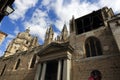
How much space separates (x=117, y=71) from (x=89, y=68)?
2.31 metres

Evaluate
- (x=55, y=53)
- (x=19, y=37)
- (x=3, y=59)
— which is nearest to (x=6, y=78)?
(x=3, y=59)

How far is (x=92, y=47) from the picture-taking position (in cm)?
1166

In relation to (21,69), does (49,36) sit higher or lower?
higher

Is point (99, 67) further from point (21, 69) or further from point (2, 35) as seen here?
point (2, 35)

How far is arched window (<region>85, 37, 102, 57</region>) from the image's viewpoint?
11041 mm

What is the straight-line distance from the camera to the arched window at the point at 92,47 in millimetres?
11041

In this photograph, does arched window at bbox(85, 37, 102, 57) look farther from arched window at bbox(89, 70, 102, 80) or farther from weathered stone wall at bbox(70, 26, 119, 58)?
arched window at bbox(89, 70, 102, 80)

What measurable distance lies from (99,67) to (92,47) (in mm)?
2529

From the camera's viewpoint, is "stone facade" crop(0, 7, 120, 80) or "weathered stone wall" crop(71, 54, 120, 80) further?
"stone facade" crop(0, 7, 120, 80)

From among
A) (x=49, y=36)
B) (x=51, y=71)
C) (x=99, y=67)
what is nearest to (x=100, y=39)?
(x=99, y=67)

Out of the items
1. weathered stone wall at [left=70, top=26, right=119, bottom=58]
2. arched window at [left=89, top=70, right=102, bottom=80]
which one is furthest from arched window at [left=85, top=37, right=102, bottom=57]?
arched window at [left=89, top=70, right=102, bottom=80]

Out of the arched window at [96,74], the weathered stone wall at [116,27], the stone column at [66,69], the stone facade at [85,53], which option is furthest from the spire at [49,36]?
the weathered stone wall at [116,27]

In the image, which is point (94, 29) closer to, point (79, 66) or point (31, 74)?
point (79, 66)

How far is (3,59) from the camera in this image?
73.9 ft
